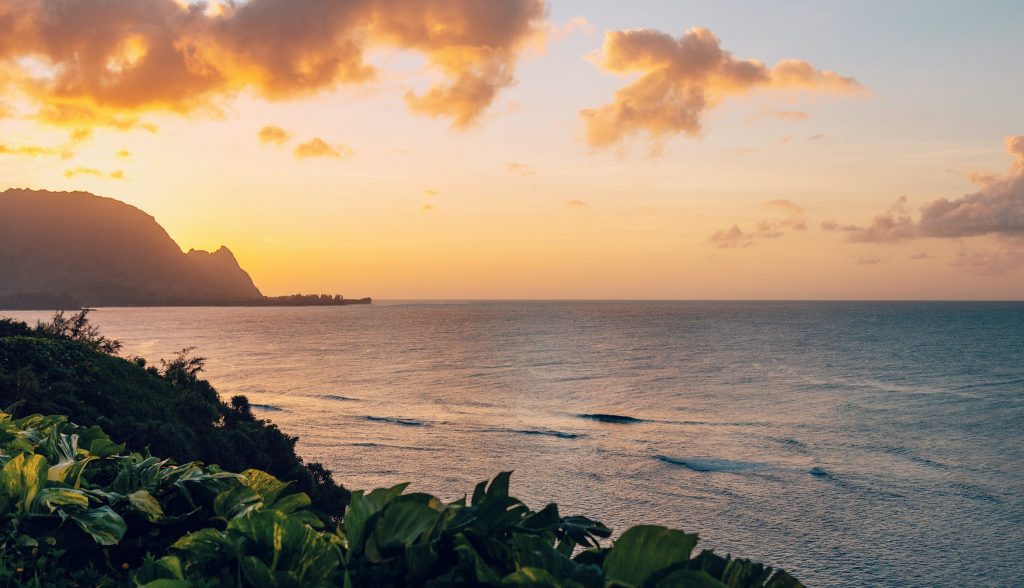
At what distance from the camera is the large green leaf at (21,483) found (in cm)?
293

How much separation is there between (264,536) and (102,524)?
115cm

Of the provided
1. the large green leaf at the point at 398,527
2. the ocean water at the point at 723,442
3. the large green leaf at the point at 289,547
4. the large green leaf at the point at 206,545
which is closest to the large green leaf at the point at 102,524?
the large green leaf at the point at 206,545

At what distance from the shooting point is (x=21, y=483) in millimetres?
2986

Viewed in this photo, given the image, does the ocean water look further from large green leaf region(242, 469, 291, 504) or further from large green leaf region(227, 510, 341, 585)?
large green leaf region(227, 510, 341, 585)

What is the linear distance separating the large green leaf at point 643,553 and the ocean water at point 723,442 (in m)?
22.1

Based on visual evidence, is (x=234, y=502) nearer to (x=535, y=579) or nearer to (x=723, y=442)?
(x=535, y=579)

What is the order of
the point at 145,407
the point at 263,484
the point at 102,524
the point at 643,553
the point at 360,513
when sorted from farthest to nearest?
the point at 145,407 < the point at 263,484 < the point at 102,524 < the point at 360,513 < the point at 643,553

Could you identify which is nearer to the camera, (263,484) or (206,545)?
(206,545)

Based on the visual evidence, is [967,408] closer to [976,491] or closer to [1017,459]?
[1017,459]

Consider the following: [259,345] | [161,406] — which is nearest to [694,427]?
[161,406]

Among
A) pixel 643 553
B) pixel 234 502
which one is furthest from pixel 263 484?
pixel 643 553

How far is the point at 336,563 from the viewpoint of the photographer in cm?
212

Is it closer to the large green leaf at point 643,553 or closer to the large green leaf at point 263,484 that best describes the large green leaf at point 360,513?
the large green leaf at point 643,553

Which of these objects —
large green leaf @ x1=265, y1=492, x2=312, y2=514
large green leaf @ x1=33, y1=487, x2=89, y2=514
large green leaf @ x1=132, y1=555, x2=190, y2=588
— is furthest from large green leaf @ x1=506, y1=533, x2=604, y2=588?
large green leaf @ x1=33, y1=487, x2=89, y2=514
